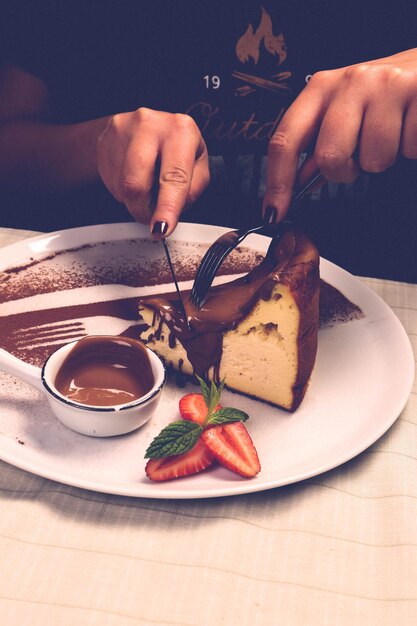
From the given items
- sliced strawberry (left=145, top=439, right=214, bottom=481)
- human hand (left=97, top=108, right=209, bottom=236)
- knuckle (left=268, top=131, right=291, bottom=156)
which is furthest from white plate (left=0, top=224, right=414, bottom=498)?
knuckle (left=268, top=131, right=291, bottom=156)

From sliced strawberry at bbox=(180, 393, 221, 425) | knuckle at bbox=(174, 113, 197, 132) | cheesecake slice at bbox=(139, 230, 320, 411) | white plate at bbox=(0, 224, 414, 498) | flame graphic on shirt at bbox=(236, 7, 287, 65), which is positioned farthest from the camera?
flame graphic on shirt at bbox=(236, 7, 287, 65)

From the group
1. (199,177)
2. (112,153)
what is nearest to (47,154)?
(112,153)

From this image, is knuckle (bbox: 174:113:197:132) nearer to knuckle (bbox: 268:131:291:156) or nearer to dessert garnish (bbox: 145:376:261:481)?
knuckle (bbox: 268:131:291:156)

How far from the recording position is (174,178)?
4.58 ft

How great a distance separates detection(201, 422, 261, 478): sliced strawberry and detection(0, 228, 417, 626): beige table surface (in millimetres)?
48

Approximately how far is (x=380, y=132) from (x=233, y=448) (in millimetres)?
718

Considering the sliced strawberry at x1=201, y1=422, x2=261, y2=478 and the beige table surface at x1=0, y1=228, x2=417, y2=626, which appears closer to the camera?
the beige table surface at x1=0, y1=228, x2=417, y2=626

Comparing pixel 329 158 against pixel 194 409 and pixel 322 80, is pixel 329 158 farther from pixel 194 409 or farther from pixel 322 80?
pixel 194 409

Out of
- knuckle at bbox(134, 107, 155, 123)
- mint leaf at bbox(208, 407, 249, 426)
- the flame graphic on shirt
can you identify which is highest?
the flame graphic on shirt

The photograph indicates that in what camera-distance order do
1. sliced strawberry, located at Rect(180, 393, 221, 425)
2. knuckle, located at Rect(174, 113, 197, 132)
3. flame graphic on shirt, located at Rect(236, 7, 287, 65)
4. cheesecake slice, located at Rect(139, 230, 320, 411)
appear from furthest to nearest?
flame graphic on shirt, located at Rect(236, 7, 287, 65) → knuckle, located at Rect(174, 113, 197, 132) → cheesecake slice, located at Rect(139, 230, 320, 411) → sliced strawberry, located at Rect(180, 393, 221, 425)

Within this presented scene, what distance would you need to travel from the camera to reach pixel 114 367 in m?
1.24

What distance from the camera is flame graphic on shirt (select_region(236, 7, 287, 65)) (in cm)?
183

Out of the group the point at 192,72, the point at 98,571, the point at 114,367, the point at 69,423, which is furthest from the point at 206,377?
the point at 192,72

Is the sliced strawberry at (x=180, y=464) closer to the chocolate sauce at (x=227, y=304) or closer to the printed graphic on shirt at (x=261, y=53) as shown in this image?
the chocolate sauce at (x=227, y=304)
